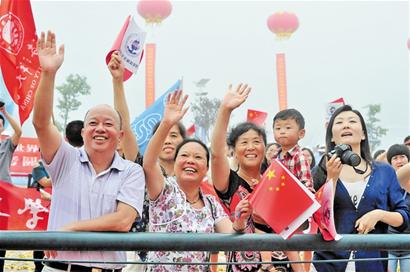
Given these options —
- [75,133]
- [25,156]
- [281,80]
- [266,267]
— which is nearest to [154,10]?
[281,80]

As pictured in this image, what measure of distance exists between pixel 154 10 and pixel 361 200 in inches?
559

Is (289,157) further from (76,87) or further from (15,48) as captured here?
(76,87)

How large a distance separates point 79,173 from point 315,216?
3.37 ft

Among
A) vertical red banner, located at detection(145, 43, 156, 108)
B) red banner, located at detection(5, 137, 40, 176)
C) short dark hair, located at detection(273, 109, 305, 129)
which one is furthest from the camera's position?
vertical red banner, located at detection(145, 43, 156, 108)

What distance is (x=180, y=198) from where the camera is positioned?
7.58ft

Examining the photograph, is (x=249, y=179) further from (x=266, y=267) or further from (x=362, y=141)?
(x=362, y=141)

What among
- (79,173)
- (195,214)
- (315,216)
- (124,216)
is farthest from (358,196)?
(79,173)

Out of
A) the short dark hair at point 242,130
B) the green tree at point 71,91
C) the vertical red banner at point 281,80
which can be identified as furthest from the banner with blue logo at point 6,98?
the green tree at point 71,91

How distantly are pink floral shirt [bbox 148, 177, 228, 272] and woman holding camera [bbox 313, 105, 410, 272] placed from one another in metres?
0.66

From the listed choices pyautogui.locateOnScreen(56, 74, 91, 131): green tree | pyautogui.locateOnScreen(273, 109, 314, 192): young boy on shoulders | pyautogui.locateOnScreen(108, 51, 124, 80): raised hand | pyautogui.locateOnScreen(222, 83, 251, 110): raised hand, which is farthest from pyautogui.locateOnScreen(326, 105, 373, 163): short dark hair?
pyautogui.locateOnScreen(56, 74, 91, 131): green tree

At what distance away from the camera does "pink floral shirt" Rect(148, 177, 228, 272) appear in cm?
222

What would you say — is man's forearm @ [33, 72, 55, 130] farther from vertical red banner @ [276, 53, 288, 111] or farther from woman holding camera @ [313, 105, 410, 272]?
vertical red banner @ [276, 53, 288, 111]

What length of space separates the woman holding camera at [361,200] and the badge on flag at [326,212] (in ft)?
1.70

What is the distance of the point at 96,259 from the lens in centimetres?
200
